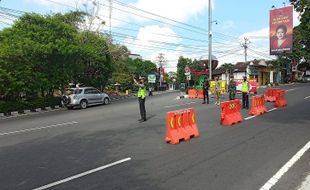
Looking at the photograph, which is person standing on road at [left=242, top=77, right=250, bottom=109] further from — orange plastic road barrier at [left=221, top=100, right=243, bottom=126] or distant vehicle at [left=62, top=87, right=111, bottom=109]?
distant vehicle at [left=62, top=87, right=111, bottom=109]

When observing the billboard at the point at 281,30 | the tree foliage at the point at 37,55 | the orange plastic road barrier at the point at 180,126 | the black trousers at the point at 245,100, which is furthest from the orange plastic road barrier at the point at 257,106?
the billboard at the point at 281,30

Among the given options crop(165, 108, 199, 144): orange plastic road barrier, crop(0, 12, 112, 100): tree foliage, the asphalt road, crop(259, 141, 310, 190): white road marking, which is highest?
crop(0, 12, 112, 100): tree foliage

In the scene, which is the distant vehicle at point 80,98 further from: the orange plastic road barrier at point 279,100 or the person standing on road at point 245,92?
the orange plastic road barrier at point 279,100

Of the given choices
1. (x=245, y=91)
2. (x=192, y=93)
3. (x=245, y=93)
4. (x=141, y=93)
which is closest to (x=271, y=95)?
(x=245, y=93)

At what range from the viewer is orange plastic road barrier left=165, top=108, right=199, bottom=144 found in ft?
33.8

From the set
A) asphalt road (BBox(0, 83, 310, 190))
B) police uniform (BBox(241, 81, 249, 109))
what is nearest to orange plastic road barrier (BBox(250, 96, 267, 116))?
police uniform (BBox(241, 81, 249, 109))

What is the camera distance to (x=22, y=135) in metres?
13.0

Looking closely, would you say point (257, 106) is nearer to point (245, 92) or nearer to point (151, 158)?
point (245, 92)

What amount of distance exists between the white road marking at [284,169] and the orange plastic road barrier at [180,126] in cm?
323

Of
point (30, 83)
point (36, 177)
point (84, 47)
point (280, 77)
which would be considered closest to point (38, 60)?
point (30, 83)

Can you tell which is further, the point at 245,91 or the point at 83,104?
the point at 83,104

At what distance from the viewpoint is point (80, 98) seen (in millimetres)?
26250

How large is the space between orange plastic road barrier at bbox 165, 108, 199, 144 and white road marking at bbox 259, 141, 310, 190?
323 cm

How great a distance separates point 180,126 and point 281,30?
1127 inches
